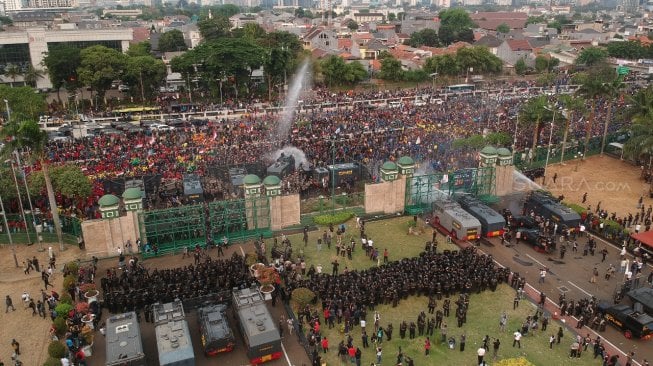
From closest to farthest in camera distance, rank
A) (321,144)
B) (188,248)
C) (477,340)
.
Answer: (477,340), (188,248), (321,144)

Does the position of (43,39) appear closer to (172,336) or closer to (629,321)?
(172,336)

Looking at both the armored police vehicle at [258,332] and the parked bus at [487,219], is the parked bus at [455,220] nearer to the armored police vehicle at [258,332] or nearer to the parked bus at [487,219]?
the parked bus at [487,219]

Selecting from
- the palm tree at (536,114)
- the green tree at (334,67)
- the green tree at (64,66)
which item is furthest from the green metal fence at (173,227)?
the green tree at (334,67)

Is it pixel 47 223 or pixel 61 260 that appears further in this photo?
pixel 47 223

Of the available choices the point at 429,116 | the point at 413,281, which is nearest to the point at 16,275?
the point at 413,281

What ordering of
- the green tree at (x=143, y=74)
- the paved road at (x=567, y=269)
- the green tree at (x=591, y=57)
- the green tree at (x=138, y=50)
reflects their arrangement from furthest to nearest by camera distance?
the green tree at (x=591, y=57) < the green tree at (x=138, y=50) < the green tree at (x=143, y=74) < the paved road at (x=567, y=269)

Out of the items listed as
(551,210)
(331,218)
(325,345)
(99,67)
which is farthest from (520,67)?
(325,345)

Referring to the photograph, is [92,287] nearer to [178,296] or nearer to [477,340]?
[178,296]

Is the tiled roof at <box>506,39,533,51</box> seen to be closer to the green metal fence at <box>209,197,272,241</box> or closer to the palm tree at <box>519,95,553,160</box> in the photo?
the palm tree at <box>519,95,553,160</box>
